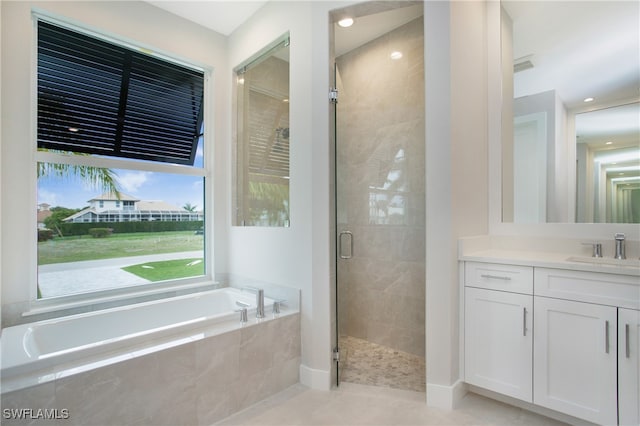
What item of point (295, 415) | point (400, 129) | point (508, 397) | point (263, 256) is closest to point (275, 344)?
point (295, 415)

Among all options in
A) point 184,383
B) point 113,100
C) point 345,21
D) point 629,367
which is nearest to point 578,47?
point 345,21

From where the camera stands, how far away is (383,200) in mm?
2852

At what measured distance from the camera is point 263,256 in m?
2.66

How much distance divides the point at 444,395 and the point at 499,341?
471mm

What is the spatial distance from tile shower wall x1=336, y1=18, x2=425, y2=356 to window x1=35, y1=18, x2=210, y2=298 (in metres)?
1.50

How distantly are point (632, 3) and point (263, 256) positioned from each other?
295cm

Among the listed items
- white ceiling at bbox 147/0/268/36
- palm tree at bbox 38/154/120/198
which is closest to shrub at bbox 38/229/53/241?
palm tree at bbox 38/154/120/198

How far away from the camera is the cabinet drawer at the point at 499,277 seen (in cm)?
177

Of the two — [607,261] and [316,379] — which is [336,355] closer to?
[316,379]

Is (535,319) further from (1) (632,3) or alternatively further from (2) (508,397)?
(1) (632,3)

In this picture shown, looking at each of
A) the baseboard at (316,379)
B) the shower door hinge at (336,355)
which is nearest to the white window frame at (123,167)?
the baseboard at (316,379)

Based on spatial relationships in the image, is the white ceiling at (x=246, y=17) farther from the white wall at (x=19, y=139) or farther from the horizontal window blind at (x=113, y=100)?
the white wall at (x=19, y=139)

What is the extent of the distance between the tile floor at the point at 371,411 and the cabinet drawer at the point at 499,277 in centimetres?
74

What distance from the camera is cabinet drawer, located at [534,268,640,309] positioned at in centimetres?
148
